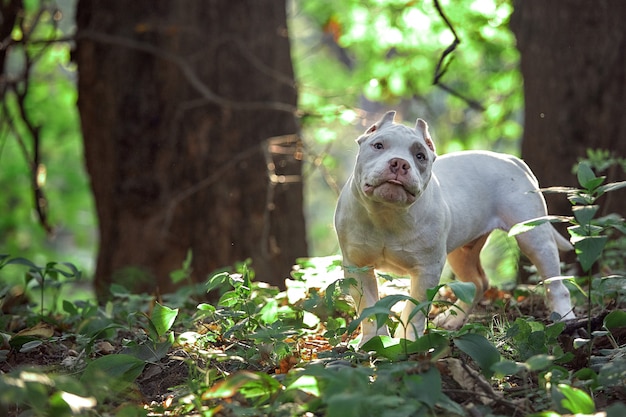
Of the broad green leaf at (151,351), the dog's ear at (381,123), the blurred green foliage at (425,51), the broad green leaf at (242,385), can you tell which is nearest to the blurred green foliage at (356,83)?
the blurred green foliage at (425,51)

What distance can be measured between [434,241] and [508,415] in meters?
1.26

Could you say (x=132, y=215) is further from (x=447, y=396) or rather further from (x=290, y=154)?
(x=447, y=396)

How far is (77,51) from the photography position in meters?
7.52

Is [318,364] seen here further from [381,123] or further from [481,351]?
[381,123]

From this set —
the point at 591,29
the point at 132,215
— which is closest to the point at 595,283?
the point at 591,29

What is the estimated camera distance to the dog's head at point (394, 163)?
11.9 feet

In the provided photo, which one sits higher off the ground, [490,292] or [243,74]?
[243,74]

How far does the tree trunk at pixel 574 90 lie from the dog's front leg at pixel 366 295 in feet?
8.24

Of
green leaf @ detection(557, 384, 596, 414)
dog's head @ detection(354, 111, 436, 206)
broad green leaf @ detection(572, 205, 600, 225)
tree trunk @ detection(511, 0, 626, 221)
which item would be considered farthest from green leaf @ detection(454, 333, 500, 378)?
tree trunk @ detection(511, 0, 626, 221)

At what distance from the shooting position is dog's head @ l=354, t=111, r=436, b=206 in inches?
143

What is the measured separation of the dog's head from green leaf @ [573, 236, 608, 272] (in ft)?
2.99

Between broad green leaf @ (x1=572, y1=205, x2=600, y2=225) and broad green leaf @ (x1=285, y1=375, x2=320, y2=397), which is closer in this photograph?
broad green leaf @ (x1=285, y1=375, x2=320, y2=397)

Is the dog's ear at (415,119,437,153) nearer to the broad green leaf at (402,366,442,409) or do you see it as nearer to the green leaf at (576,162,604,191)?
the green leaf at (576,162,604,191)

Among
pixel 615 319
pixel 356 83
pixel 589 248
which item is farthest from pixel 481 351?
pixel 356 83
